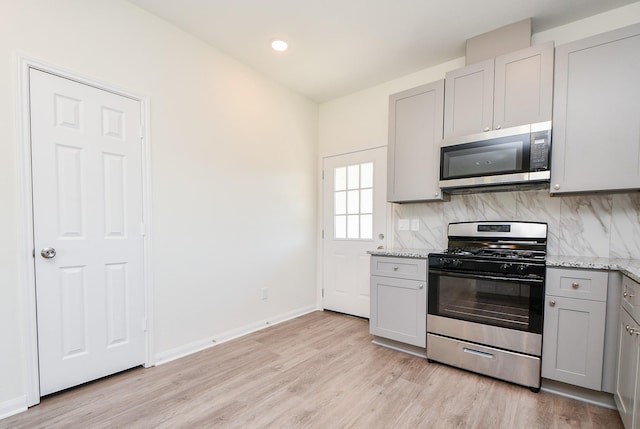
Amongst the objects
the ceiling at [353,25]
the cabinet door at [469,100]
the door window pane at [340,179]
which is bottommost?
the door window pane at [340,179]

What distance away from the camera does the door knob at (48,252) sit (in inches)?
74.7

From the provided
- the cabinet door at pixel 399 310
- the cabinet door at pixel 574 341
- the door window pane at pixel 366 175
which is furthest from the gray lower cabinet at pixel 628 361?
A: the door window pane at pixel 366 175

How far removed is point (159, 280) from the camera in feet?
8.06

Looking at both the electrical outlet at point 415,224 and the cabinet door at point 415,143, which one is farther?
the electrical outlet at point 415,224

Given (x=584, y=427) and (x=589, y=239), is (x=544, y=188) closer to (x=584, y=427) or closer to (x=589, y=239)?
(x=589, y=239)

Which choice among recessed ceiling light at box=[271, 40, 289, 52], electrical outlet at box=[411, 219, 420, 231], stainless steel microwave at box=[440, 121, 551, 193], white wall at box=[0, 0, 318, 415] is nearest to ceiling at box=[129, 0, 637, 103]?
recessed ceiling light at box=[271, 40, 289, 52]

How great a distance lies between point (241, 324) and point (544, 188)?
3038mm

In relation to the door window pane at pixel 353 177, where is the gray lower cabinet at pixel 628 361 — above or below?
below

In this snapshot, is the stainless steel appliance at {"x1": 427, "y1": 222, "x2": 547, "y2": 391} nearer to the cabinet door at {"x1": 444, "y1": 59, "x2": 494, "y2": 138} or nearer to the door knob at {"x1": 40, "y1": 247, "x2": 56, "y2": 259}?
the cabinet door at {"x1": 444, "y1": 59, "x2": 494, "y2": 138}

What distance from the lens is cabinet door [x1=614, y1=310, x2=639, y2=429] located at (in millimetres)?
1483

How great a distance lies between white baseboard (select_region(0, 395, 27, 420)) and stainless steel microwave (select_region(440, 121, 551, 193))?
131 inches

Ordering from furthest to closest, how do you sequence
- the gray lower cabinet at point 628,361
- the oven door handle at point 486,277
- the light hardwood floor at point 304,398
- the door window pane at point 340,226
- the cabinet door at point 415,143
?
the door window pane at point 340,226, the cabinet door at point 415,143, the oven door handle at point 486,277, the light hardwood floor at point 304,398, the gray lower cabinet at point 628,361

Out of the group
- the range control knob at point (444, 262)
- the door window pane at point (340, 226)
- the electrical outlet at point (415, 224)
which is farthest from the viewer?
the door window pane at point (340, 226)

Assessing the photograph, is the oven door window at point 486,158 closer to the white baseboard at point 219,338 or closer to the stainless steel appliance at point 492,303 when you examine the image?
the stainless steel appliance at point 492,303
